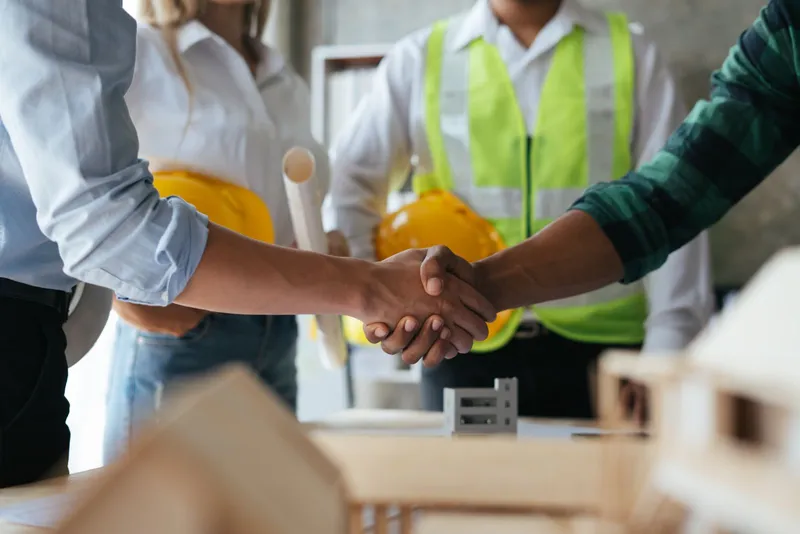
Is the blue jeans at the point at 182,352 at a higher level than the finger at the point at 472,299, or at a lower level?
lower

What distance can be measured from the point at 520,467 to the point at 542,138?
1110mm

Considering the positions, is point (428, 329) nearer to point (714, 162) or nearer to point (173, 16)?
point (714, 162)

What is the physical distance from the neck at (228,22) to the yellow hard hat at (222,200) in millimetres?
296

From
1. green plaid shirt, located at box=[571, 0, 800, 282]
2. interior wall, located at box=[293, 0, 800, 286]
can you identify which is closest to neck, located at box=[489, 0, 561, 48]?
green plaid shirt, located at box=[571, 0, 800, 282]

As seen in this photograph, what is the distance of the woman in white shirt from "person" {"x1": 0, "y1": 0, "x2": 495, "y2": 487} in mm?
255

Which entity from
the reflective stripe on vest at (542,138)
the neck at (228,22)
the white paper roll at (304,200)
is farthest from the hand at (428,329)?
the neck at (228,22)

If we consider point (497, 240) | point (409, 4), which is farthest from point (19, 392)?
point (409, 4)

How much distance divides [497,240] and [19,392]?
27.4 inches

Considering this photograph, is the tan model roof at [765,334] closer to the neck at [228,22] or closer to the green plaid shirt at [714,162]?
the green plaid shirt at [714,162]

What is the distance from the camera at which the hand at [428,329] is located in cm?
86

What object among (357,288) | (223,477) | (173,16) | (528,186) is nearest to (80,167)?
(357,288)

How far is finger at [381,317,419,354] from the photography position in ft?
2.83

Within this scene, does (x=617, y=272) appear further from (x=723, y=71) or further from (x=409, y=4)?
(x=409, y=4)

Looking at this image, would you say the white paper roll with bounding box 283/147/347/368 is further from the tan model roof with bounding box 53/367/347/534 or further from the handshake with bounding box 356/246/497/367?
the tan model roof with bounding box 53/367/347/534
